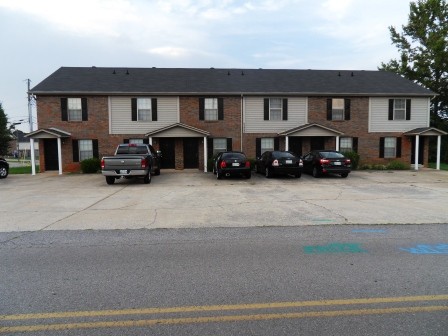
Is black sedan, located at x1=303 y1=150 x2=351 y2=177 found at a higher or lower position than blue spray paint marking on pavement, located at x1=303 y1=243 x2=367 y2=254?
higher

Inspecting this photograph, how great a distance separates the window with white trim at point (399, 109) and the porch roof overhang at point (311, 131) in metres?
5.33

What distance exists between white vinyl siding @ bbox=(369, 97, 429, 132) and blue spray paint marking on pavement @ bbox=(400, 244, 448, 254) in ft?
67.3

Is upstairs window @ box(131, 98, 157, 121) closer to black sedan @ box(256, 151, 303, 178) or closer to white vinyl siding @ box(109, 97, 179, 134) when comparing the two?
white vinyl siding @ box(109, 97, 179, 134)

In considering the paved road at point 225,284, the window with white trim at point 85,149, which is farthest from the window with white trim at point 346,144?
the paved road at point 225,284

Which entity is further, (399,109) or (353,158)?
(399,109)

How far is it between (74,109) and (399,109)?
76.5ft

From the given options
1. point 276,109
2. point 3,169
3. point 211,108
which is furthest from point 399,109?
point 3,169

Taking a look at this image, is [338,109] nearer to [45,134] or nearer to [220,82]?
[220,82]

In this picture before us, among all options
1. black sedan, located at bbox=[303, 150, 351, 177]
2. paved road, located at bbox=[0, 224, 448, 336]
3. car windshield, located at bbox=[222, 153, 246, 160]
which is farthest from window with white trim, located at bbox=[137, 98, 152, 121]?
paved road, located at bbox=[0, 224, 448, 336]

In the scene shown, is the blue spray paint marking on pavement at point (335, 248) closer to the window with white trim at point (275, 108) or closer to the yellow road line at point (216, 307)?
the yellow road line at point (216, 307)

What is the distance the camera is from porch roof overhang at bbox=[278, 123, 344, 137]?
22.3 m

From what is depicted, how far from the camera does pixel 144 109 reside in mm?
22875

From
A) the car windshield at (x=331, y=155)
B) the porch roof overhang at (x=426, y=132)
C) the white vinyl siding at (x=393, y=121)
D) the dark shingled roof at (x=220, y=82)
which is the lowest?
the car windshield at (x=331, y=155)

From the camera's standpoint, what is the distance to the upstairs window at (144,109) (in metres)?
22.7
